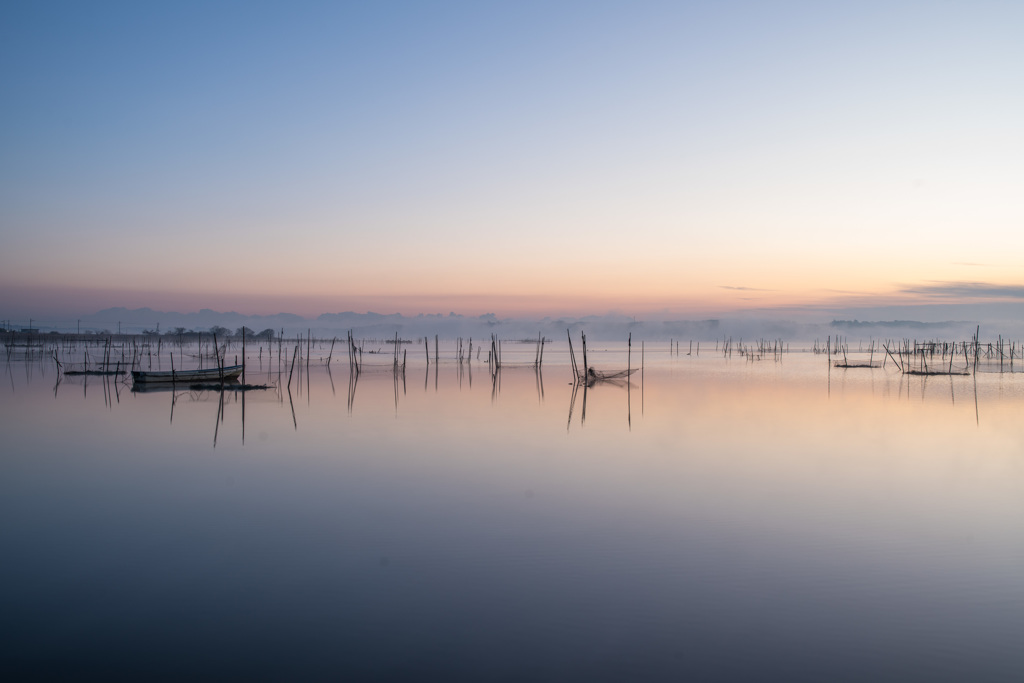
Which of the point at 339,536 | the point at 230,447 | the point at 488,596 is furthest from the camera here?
the point at 230,447

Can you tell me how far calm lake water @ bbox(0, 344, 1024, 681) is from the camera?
4250mm

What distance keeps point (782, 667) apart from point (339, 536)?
A: 4218 mm

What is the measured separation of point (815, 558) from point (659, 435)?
7.33 m

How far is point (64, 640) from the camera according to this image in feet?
14.3

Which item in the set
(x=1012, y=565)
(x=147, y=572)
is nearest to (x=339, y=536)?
(x=147, y=572)

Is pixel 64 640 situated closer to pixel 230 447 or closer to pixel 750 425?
pixel 230 447

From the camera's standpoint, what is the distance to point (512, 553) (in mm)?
6238

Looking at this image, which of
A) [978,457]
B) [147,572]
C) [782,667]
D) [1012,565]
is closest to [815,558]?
[1012,565]

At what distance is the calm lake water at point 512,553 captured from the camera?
167 inches

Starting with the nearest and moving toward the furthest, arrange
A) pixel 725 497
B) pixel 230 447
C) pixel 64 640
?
pixel 64 640
pixel 725 497
pixel 230 447

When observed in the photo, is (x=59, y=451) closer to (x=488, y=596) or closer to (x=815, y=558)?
(x=488, y=596)

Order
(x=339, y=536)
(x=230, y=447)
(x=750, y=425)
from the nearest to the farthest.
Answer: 1. (x=339, y=536)
2. (x=230, y=447)
3. (x=750, y=425)

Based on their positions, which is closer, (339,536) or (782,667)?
(782,667)

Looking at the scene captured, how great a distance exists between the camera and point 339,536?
6758mm
